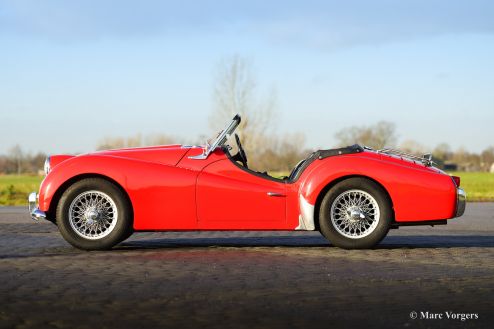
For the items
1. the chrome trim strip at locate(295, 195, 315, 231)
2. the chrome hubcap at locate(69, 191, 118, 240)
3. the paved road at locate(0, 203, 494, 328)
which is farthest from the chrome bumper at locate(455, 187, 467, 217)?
the chrome hubcap at locate(69, 191, 118, 240)

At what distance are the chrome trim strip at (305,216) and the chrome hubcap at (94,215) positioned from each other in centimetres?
203

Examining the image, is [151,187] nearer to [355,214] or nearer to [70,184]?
[70,184]

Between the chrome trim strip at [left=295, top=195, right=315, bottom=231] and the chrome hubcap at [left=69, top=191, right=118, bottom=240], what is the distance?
2.03 m

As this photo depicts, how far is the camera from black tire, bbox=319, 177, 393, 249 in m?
9.34

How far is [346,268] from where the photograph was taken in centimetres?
766

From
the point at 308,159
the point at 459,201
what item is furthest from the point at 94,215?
the point at 459,201

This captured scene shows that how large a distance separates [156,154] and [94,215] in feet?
3.21

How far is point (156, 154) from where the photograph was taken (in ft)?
31.5

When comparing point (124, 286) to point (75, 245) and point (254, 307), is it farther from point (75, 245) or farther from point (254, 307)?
point (75, 245)

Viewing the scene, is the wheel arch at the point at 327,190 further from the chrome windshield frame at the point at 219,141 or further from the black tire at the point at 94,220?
the black tire at the point at 94,220

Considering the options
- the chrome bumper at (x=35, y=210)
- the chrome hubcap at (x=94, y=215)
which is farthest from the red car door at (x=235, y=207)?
the chrome bumper at (x=35, y=210)

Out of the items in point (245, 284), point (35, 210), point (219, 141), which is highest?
point (219, 141)

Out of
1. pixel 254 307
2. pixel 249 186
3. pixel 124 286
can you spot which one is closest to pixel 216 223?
pixel 249 186

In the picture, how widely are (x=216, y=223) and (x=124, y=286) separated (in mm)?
2924
